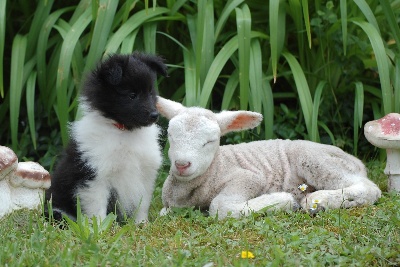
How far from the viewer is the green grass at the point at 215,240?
10.6ft

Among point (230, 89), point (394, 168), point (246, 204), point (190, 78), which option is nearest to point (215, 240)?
point (246, 204)

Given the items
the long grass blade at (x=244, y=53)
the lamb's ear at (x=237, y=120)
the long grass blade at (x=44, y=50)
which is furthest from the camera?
the long grass blade at (x=44, y=50)

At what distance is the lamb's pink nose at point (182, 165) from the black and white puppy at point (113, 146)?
14cm

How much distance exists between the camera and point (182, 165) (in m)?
4.19

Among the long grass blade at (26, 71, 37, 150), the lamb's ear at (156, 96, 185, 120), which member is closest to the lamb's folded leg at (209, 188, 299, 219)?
the lamb's ear at (156, 96, 185, 120)

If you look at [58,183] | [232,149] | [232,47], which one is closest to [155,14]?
[232,47]

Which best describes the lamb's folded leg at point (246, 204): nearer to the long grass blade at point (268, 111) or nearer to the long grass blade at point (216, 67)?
the long grass blade at point (216, 67)

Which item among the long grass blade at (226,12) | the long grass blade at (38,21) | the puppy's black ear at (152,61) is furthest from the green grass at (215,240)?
the long grass blade at (38,21)

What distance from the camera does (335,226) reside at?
388 cm

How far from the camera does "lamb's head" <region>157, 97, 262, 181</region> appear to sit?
4207mm

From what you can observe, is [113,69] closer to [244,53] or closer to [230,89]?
[244,53]

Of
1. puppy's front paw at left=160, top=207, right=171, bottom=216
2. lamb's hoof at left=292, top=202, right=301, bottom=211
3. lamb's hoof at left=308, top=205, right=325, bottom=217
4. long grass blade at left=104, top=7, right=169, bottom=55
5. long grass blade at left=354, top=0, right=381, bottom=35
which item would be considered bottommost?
puppy's front paw at left=160, top=207, right=171, bottom=216

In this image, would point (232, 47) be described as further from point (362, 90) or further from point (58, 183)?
point (58, 183)

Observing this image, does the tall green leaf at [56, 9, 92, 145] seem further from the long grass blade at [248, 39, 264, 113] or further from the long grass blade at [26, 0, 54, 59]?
the long grass blade at [248, 39, 264, 113]
